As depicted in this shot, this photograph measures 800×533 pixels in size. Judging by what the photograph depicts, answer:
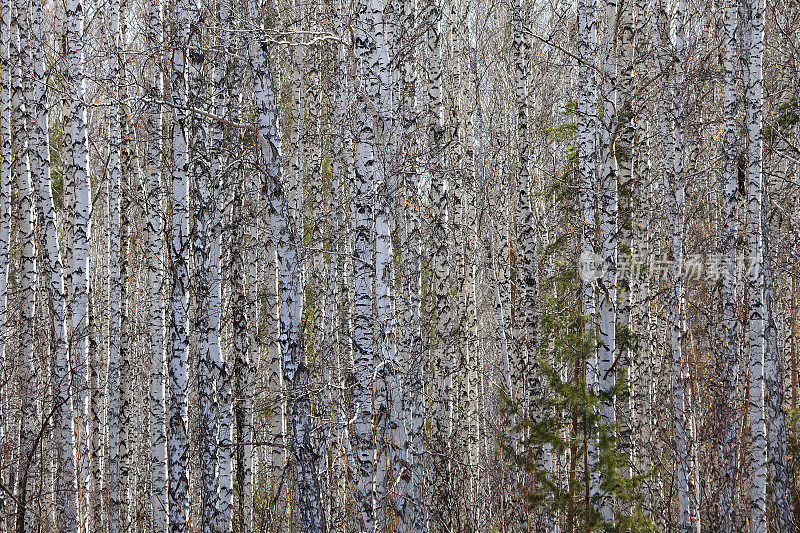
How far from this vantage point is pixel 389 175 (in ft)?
21.0

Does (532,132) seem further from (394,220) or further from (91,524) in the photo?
(91,524)

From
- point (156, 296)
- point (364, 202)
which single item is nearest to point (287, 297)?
point (364, 202)

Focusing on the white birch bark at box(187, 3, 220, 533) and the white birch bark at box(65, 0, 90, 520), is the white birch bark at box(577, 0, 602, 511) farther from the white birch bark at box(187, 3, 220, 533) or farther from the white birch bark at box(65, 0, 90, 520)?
the white birch bark at box(65, 0, 90, 520)

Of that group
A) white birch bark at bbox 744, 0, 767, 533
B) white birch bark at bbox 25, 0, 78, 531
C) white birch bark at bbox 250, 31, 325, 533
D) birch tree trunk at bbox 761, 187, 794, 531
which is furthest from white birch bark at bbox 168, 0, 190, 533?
birch tree trunk at bbox 761, 187, 794, 531

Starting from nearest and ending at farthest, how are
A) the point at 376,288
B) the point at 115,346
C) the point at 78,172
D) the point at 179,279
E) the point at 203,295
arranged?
the point at 376,288
the point at 179,279
the point at 203,295
the point at 78,172
the point at 115,346

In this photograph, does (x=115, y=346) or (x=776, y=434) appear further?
(x=115, y=346)

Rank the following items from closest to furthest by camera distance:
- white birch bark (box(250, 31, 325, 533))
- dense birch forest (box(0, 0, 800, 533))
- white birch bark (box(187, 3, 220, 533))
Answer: white birch bark (box(250, 31, 325, 533)) < dense birch forest (box(0, 0, 800, 533)) < white birch bark (box(187, 3, 220, 533))

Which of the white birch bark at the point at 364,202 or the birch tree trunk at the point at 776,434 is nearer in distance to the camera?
the white birch bark at the point at 364,202

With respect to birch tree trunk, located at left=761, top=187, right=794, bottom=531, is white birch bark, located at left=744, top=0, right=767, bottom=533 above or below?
above

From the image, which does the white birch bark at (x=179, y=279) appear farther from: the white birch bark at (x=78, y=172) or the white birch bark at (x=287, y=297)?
the white birch bark at (x=78, y=172)

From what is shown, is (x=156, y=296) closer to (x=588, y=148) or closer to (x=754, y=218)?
(x=588, y=148)

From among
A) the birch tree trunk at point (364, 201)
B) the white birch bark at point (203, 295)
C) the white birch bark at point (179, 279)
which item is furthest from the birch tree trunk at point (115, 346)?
the birch tree trunk at point (364, 201)

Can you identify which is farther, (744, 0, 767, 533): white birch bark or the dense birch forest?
(744, 0, 767, 533): white birch bark

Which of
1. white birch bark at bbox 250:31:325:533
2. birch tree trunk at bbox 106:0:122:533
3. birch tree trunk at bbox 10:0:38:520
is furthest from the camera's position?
birch tree trunk at bbox 106:0:122:533
